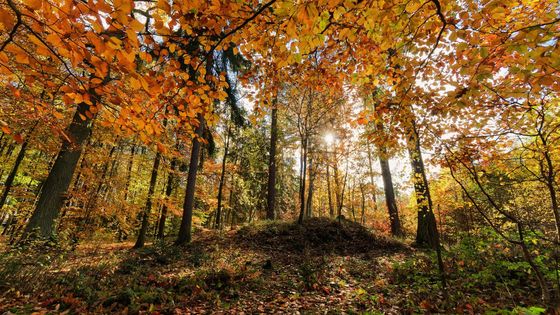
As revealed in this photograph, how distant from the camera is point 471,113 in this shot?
4.60 meters

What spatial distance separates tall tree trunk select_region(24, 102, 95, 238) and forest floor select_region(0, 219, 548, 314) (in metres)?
0.87

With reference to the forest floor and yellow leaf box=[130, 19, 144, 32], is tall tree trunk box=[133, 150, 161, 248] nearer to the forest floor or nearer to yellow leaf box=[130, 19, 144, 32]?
the forest floor

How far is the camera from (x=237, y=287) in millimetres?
5199

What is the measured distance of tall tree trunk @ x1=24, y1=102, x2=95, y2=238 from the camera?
6.89m

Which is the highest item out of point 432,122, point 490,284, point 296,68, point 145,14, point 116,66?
point 145,14

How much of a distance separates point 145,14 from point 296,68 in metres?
7.26

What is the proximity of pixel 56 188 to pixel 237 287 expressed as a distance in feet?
21.0

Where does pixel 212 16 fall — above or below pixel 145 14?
below

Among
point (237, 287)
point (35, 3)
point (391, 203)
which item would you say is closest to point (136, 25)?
point (35, 3)

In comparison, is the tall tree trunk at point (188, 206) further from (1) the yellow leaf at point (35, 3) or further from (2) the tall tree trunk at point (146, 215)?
(1) the yellow leaf at point (35, 3)

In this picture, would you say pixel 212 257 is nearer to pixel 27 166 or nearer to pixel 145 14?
pixel 145 14

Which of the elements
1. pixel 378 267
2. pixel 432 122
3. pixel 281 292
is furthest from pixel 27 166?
pixel 432 122

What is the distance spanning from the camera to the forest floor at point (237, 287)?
13.1ft

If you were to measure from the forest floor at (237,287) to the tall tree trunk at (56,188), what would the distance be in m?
0.87
